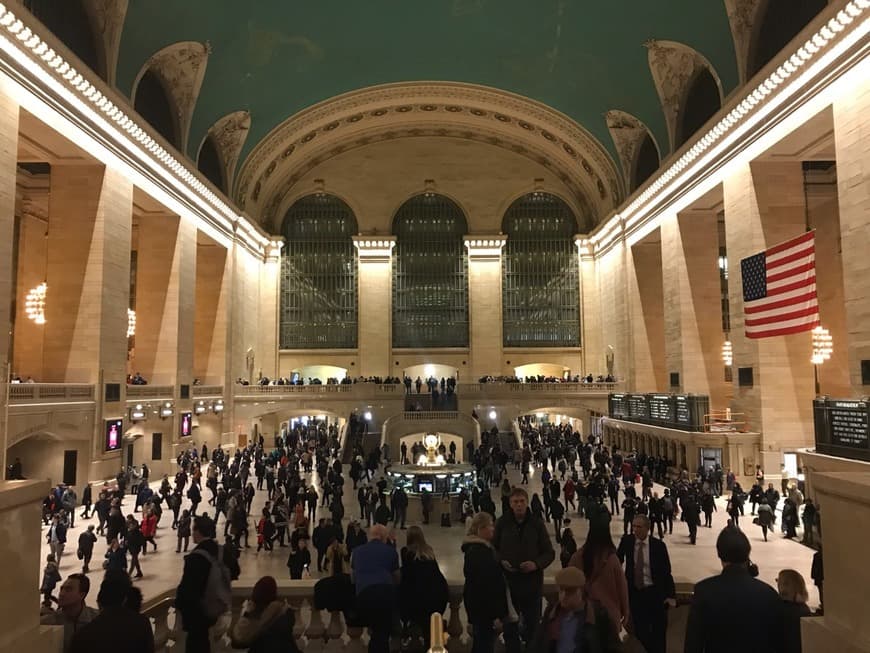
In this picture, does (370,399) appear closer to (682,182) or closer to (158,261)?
(158,261)

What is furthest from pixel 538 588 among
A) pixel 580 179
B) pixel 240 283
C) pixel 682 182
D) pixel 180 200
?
pixel 580 179

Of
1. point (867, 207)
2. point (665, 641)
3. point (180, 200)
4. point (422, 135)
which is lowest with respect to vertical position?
point (665, 641)

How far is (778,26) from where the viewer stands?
1716 cm

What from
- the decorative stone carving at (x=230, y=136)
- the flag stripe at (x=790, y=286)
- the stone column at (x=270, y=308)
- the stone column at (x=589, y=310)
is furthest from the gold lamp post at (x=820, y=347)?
the stone column at (x=270, y=308)

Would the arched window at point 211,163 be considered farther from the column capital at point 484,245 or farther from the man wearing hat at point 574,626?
the man wearing hat at point 574,626

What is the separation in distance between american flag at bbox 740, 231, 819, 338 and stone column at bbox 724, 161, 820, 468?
144cm

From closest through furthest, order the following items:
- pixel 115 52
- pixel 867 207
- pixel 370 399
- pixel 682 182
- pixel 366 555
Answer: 1. pixel 366 555
2. pixel 867 207
3. pixel 115 52
4. pixel 682 182
5. pixel 370 399

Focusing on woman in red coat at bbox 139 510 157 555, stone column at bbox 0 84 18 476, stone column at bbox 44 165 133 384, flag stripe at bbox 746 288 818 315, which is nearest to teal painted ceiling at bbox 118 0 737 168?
stone column at bbox 44 165 133 384

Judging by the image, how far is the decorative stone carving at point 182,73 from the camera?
20953 millimetres

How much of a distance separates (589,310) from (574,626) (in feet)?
106

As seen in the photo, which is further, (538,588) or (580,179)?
(580,179)

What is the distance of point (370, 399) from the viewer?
27516 millimetres

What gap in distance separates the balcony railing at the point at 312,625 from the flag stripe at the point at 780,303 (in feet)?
38.6

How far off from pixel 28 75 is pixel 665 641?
53.4 feet
